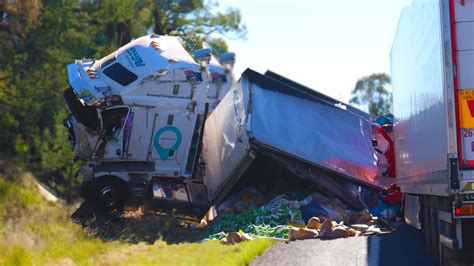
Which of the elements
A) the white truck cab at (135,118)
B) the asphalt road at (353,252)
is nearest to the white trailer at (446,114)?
the asphalt road at (353,252)

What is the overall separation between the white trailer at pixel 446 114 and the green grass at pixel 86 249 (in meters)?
3.07

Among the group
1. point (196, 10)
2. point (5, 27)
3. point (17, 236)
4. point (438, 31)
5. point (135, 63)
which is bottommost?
point (17, 236)

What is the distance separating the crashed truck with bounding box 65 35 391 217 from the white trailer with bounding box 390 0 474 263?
7239 millimetres

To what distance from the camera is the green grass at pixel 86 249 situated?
11234mm

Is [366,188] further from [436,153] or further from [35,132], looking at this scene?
[35,132]

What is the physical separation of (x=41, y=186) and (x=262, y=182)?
34.3ft

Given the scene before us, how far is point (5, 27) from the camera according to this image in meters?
27.1

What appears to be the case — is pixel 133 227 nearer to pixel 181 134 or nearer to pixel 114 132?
pixel 114 132

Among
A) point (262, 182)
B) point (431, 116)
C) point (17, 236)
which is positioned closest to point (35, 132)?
point (262, 182)

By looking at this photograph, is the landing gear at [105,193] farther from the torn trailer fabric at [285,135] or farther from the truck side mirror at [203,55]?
the truck side mirror at [203,55]

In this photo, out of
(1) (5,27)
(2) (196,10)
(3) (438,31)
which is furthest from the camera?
(2) (196,10)

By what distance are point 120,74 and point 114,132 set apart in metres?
1.34

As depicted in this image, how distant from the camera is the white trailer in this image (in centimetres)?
908

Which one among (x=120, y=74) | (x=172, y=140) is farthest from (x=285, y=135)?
(x=120, y=74)
